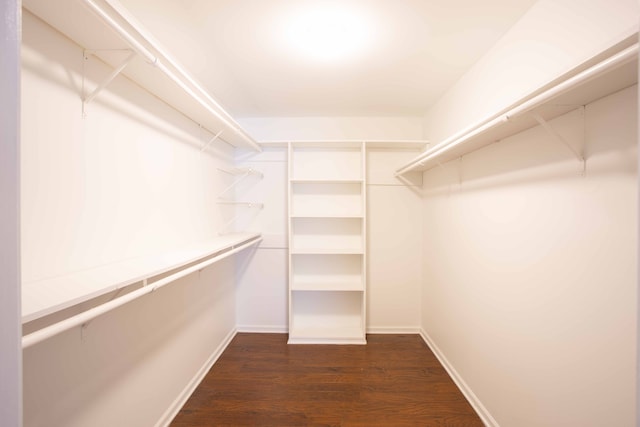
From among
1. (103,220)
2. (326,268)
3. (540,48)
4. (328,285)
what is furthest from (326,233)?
(540,48)

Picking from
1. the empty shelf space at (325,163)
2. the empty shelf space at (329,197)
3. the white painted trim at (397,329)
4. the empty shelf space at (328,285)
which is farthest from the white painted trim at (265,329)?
the empty shelf space at (325,163)

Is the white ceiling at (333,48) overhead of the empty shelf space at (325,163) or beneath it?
overhead

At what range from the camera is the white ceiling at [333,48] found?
125cm

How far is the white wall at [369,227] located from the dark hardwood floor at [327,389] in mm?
350

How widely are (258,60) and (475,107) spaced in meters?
1.49

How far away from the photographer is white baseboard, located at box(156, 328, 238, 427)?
1550 mm

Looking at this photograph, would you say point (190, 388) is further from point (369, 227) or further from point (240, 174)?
point (369, 227)

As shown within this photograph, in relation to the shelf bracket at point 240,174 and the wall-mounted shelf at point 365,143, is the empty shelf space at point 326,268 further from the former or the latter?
the wall-mounted shelf at point 365,143

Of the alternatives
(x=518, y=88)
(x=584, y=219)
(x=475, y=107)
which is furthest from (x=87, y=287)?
(x=475, y=107)

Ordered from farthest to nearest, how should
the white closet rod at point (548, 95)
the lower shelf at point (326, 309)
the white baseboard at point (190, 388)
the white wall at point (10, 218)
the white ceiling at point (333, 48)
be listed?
the lower shelf at point (326, 309), the white baseboard at point (190, 388), the white ceiling at point (333, 48), the white closet rod at point (548, 95), the white wall at point (10, 218)

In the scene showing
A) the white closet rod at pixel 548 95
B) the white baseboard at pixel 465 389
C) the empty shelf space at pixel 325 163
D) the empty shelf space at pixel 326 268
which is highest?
the empty shelf space at pixel 325 163

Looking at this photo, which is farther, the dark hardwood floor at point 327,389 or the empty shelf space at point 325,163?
the empty shelf space at point 325,163

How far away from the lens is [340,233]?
273 centimetres

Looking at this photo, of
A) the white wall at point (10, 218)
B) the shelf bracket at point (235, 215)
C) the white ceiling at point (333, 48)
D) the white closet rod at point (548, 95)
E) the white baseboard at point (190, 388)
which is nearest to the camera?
the white wall at point (10, 218)
